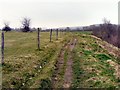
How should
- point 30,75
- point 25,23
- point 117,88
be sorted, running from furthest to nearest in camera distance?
point 25,23 → point 30,75 → point 117,88

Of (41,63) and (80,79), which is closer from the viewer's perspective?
(80,79)

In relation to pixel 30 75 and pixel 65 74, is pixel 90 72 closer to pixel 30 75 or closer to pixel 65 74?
pixel 65 74

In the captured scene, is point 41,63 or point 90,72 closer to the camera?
point 90,72

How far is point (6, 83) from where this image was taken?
738 inches

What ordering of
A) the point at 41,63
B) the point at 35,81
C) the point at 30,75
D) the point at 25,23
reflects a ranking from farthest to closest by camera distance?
the point at 25,23
the point at 41,63
the point at 30,75
the point at 35,81

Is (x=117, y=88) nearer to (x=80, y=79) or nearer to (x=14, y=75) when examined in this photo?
(x=80, y=79)

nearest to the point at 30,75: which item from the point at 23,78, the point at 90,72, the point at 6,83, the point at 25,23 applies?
the point at 23,78

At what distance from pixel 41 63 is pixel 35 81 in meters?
7.33

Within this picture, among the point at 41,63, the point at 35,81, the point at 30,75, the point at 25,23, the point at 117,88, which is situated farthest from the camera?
the point at 25,23

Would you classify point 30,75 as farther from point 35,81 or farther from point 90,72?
point 90,72

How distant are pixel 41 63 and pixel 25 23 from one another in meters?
122

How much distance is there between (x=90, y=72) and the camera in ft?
75.4

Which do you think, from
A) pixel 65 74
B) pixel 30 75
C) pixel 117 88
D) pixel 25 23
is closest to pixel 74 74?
pixel 65 74

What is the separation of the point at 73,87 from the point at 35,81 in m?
2.61
